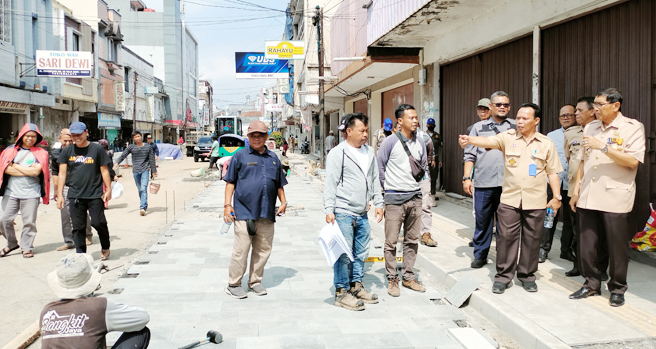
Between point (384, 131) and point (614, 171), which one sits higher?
point (384, 131)

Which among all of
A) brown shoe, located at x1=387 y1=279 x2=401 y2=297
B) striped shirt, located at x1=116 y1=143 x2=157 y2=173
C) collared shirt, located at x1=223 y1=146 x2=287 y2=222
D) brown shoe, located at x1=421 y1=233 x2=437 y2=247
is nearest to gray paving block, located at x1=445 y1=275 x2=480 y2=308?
brown shoe, located at x1=387 y1=279 x2=401 y2=297

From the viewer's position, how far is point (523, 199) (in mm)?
4582

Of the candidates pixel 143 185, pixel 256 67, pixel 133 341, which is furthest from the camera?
pixel 256 67

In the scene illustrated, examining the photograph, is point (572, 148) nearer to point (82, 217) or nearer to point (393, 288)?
point (393, 288)

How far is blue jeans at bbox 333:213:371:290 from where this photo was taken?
441cm

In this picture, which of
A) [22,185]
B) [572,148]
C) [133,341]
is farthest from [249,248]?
[22,185]

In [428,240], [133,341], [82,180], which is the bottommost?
[428,240]

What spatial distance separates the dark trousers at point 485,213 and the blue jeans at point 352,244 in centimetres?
168

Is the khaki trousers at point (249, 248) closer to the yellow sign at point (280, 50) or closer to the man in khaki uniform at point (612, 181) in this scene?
the man in khaki uniform at point (612, 181)

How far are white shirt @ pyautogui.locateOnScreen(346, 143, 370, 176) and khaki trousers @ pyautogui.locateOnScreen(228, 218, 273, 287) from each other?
112 centimetres

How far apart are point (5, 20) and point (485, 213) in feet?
80.3

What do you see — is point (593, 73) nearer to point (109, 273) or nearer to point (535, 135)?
point (535, 135)

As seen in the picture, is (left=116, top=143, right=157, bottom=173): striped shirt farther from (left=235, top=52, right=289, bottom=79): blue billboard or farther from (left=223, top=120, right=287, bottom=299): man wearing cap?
(left=235, top=52, right=289, bottom=79): blue billboard

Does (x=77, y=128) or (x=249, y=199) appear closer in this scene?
(x=249, y=199)
